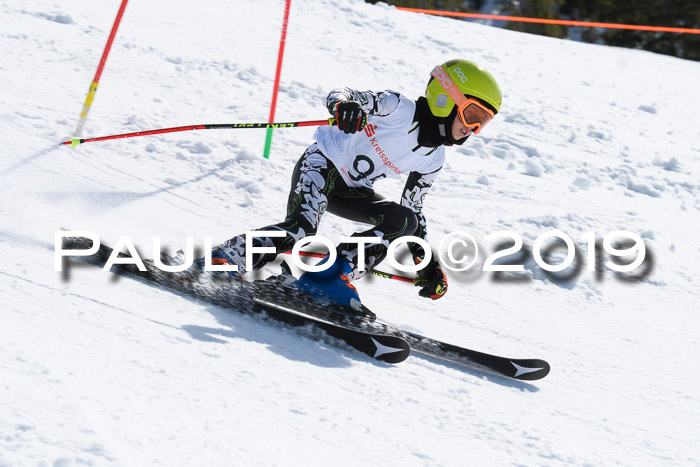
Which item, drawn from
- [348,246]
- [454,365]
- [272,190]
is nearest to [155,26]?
[272,190]

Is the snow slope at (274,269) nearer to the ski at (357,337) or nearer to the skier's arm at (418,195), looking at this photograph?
the ski at (357,337)

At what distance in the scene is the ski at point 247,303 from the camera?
3.28 m

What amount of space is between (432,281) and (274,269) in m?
0.88

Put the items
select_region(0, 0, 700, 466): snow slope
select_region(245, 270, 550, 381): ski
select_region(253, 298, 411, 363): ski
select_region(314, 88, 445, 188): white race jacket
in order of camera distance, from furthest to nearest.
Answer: select_region(314, 88, 445, 188): white race jacket, select_region(245, 270, 550, 381): ski, select_region(253, 298, 411, 363): ski, select_region(0, 0, 700, 466): snow slope

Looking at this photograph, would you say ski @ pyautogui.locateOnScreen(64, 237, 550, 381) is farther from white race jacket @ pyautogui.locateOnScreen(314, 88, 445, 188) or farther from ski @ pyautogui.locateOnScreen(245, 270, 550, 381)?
white race jacket @ pyautogui.locateOnScreen(314, 88, 445, 188)

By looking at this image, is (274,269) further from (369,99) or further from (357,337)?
(369,99)

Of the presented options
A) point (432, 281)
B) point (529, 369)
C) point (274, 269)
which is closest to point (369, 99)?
point (432, 281)

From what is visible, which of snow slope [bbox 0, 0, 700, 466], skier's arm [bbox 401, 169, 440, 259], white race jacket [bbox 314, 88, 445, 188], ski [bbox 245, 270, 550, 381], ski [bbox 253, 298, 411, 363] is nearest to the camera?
snow slope [bbox 0, 0, 700, 466]

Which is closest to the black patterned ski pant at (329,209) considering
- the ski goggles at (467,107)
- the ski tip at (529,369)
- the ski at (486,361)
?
the ski at (486,361)

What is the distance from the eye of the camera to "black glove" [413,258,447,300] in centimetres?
388

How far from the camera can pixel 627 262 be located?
5.55 meters

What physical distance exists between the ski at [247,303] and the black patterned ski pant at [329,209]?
19 centimetres

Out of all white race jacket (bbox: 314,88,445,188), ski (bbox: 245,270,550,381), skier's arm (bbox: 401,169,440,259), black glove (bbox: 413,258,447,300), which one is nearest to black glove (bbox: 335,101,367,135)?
white race jacket (bbox: 314,88,445,188)

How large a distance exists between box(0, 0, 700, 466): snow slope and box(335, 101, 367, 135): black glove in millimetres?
969
